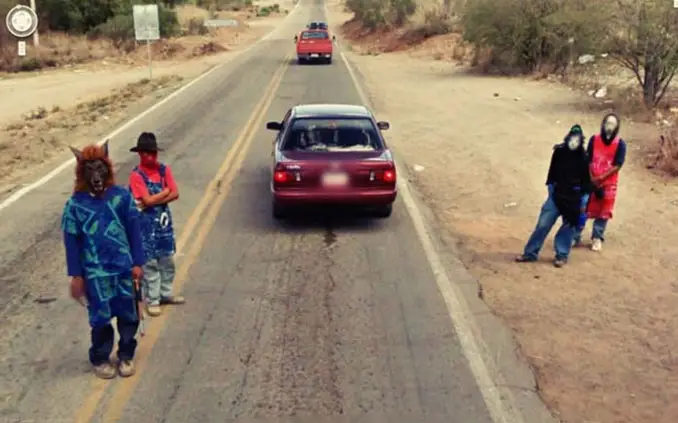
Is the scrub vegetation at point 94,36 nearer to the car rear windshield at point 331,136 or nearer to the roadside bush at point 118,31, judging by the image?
the roadside bush at point 118,31

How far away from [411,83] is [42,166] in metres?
18.4

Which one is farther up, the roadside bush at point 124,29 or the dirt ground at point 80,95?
the roadside bush at point 124,29

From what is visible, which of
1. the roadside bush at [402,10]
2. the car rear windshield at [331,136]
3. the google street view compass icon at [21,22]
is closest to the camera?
the car rear windshield at [331,136]

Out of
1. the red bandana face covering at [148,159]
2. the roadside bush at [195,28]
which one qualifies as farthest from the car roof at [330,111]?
the roadside bush at [195,28]

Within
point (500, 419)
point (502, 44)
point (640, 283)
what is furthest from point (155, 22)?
point (500, 419)

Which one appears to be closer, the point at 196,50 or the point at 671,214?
the point at 671,214

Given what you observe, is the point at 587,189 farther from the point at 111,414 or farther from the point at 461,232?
the point at 111,414

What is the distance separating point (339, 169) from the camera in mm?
10734

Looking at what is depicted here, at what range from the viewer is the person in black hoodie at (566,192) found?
371 inches

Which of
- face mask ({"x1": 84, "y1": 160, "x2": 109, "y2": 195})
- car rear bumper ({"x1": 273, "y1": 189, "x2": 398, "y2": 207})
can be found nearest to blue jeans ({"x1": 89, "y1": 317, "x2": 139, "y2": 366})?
face mask ({"x1": 84, "y1": 160, "x2": 109, "y2": 195})

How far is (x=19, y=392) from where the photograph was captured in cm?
636

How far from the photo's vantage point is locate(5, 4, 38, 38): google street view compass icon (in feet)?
126

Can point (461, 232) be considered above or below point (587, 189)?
below

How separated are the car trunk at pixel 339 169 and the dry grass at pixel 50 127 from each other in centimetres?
711
